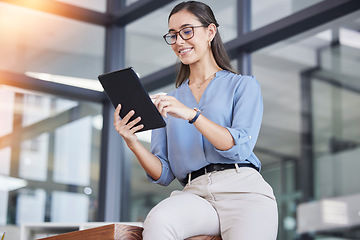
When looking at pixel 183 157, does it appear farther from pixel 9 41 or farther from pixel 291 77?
pixel 9 41

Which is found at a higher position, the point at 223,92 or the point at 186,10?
the point at 186,10

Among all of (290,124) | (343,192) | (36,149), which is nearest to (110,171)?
(36,149)

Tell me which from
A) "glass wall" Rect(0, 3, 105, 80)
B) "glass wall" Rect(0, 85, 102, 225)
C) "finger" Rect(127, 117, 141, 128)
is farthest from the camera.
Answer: "glass wall" Rect(0, 3, 105, 80)

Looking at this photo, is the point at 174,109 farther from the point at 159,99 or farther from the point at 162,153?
the point at 162,153

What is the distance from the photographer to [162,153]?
74.6 inches

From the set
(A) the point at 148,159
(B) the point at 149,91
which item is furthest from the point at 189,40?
(B) the point at 149,91

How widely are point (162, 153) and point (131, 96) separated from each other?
1.00 ft

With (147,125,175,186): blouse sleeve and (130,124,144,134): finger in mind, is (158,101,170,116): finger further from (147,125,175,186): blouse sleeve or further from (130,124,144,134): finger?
(147,125,175,186): blouse sleeve

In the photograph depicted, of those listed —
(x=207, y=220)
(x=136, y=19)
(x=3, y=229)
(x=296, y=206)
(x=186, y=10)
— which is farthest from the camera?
(x=136, y=19)

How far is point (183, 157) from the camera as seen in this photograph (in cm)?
177

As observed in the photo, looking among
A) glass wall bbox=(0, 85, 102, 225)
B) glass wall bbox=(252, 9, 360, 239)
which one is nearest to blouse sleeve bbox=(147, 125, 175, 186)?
glass wall bbox=(252, 9, 360, 239)

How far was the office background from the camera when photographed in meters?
3.27

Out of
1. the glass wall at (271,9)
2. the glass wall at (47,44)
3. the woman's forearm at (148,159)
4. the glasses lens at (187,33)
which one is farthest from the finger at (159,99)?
the glass wall at (47,44)

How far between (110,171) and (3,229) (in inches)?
45.5
